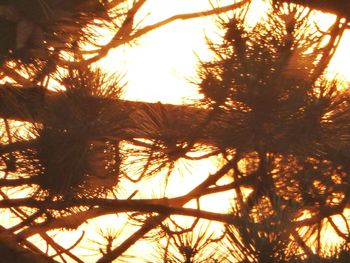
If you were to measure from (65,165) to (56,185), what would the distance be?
0.17ft

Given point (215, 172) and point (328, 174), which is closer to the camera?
point (328, 174)

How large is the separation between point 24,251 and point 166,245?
11.4 inches

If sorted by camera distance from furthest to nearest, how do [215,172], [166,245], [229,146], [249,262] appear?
[215,172], [229,146], [166,245], [249,262]

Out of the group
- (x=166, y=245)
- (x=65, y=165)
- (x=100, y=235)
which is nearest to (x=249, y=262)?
(x=166, y=245)

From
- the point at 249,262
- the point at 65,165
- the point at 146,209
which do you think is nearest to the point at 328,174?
the point at 146,209

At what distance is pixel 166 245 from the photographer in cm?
195

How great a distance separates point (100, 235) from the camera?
252cm

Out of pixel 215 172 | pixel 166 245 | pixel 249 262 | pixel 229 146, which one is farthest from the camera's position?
pixel 215 172

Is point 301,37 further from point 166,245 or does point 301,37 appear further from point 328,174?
point 166,245

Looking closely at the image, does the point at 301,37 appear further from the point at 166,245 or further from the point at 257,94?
the point at 166,245

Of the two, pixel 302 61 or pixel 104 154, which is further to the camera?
pixel 104 154

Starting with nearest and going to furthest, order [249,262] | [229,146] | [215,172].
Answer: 1. [249,262]
2. [229,146]
3. [215,172]

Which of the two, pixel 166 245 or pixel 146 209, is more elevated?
pixel 146 209

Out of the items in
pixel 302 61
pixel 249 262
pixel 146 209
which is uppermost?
pixel 302 61
